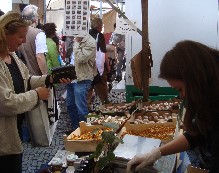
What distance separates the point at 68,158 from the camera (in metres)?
2.94

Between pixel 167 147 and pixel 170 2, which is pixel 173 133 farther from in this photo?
pixel 170 2

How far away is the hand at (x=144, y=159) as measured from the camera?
2178mm

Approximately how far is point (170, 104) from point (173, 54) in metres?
2.88

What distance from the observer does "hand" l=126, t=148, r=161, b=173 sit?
2.18m

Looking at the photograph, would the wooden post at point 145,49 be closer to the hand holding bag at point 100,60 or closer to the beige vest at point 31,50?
the beige vest at point 31,50

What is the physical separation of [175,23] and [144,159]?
4513 mm

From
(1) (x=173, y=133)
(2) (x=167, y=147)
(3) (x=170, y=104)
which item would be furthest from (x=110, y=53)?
(2) (x=167, y=147)

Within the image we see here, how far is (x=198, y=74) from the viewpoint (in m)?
1.84

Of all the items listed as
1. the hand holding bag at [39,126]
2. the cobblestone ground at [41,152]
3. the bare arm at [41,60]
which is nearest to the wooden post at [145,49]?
the bare arm at [41,60]

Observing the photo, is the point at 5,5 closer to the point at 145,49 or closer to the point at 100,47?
the point at 100,47

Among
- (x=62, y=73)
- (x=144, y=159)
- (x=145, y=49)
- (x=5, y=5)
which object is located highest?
(x=5, y=5)

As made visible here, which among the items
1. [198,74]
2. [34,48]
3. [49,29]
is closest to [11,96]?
[198,74]

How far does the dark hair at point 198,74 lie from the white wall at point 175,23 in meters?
4.41

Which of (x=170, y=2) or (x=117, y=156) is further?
(x=170, y=2)
